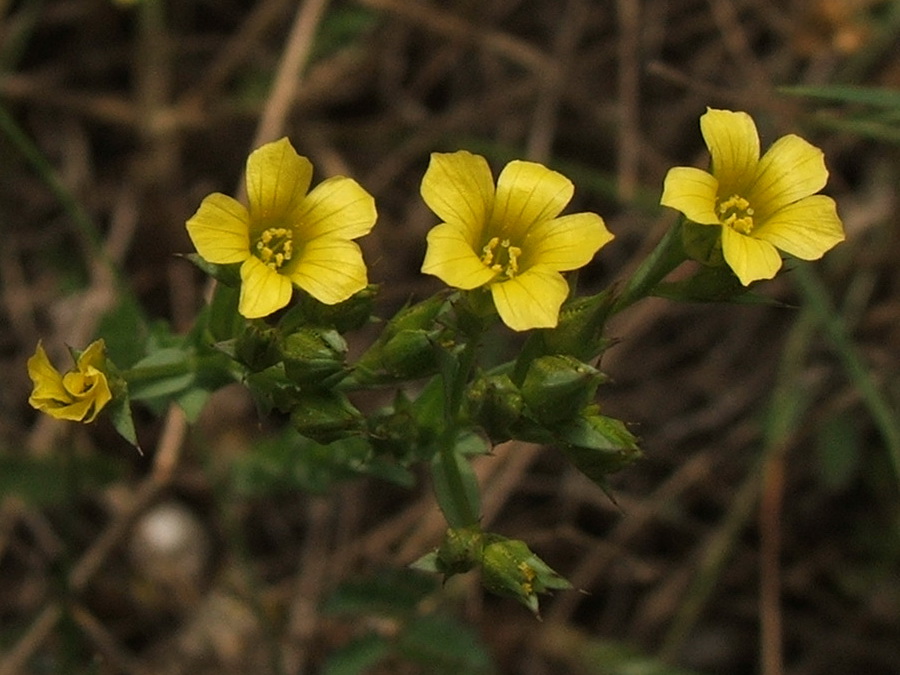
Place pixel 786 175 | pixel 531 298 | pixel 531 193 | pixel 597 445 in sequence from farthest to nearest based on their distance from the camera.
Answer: pixel 786 175, pixel 531 193, pixel 597 445, pixel 531 298

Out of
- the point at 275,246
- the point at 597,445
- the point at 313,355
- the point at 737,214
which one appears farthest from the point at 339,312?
the point at 737,214

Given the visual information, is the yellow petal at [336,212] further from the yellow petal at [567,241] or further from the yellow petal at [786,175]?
the yellow petal at [786,175]

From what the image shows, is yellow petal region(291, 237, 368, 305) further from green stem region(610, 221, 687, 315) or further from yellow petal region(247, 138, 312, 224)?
green stem region(610, 221, 687, 315)

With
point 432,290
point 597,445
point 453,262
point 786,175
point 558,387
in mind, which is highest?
point 786,175

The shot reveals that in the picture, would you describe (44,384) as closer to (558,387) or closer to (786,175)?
(558,387)

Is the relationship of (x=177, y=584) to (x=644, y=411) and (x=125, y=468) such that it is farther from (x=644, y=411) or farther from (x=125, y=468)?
(x=644, y=411)

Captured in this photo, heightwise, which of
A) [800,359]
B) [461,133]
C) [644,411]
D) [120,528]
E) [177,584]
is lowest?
[177,584]

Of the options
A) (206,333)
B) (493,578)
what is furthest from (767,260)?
(206,333)
